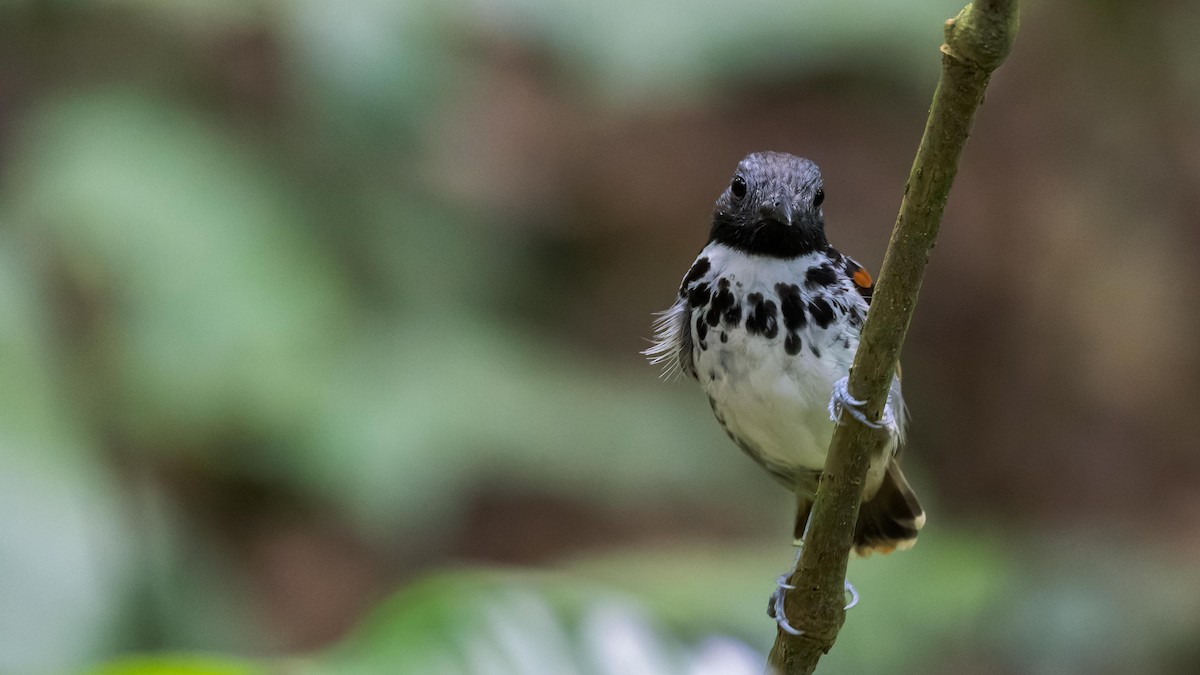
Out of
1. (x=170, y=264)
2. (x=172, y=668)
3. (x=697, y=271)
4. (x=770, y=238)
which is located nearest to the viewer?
(x=172, y=668)

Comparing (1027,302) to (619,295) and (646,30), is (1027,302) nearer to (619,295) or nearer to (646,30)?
(619,295)

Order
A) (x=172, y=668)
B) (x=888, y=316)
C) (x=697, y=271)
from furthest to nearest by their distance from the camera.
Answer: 1. (x=697, y=271)
2. (x=172, y=668)
3. (x=888, y=316)

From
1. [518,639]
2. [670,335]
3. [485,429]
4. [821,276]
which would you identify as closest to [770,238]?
[821,276]

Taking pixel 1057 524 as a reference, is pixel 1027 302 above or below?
above

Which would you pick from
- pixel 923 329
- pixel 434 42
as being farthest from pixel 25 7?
pixel 923 329

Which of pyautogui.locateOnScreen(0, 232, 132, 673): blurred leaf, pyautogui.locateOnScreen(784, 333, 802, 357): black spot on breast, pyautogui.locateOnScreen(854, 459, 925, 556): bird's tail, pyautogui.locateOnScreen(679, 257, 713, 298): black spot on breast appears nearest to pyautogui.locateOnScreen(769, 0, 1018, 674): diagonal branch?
pyautogui.locateOnScreen(784, 333, 802, 357): black spot on breast

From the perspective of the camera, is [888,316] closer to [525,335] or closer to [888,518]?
[888,518]

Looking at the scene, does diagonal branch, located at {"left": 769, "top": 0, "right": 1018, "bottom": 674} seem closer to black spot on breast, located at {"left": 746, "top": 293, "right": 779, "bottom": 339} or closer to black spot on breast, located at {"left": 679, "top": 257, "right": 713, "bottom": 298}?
black spot on breast, located at {"left": 746, "top": 293, "right": 779, "bottom": 339}

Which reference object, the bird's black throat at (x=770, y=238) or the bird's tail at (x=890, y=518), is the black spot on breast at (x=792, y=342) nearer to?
the bird's black throat at (x=770, y=238)

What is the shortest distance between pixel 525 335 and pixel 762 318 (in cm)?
382

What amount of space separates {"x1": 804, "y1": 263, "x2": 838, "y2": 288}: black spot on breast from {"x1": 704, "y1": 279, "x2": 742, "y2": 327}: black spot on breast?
0.49ft

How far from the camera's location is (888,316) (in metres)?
1.66

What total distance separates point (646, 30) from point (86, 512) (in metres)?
2.24

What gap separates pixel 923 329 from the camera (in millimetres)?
6660
